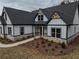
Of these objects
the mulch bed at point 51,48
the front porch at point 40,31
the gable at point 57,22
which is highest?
the gable at point 57,22

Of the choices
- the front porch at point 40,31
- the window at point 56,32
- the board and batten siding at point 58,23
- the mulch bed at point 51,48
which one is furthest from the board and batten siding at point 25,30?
the window at point 56,32

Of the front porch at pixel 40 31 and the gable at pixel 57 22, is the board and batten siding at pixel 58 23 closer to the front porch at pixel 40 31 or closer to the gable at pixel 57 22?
the gable at pixel 57 22

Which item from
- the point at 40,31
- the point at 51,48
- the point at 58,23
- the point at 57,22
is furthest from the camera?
the point at 40,31

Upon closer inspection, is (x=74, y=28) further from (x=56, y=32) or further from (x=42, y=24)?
(x=42, y=24)

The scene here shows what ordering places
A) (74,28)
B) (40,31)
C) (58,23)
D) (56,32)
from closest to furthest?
1. (58,23)
2. (56,32)
3. (74,28)
4. (40,31)

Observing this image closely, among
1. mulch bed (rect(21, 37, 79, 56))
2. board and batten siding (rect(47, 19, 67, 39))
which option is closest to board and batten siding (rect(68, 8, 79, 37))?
board and batten siding (rect(47, 19, 67, 39))

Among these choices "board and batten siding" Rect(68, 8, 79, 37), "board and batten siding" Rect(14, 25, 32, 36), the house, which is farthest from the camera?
"board and batten siding" Rect(14, 25, 32, 36)

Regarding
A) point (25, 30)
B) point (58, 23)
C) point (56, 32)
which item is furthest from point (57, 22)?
point (25, 30)

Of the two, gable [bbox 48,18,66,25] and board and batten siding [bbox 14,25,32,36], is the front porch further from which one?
gable [bbox 48,18,66,25]

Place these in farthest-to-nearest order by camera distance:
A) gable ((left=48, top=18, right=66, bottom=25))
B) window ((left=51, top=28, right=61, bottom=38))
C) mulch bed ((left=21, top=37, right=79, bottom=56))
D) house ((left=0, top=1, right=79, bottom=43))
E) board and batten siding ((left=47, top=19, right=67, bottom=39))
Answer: house ((left=0, top=1, right=79, bottom=43)) < window ((left=51, top=28, right=61, bottom=38)) < gable ((left=48, top=18, right=66, bottom=25)) < board and batten siding ((left=47, top=19, right=67, bottom=39)) < mulch bed ((left=21, top=37, right=79, bottom=56))

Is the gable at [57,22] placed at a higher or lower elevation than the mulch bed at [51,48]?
higher

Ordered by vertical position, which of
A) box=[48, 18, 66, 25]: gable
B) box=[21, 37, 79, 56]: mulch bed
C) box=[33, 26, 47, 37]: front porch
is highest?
box=[48, 18, 66, 25]: gable

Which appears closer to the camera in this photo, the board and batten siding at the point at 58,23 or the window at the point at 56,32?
the board and batten siding at the point at 58,23

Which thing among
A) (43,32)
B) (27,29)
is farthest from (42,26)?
(27,29)
